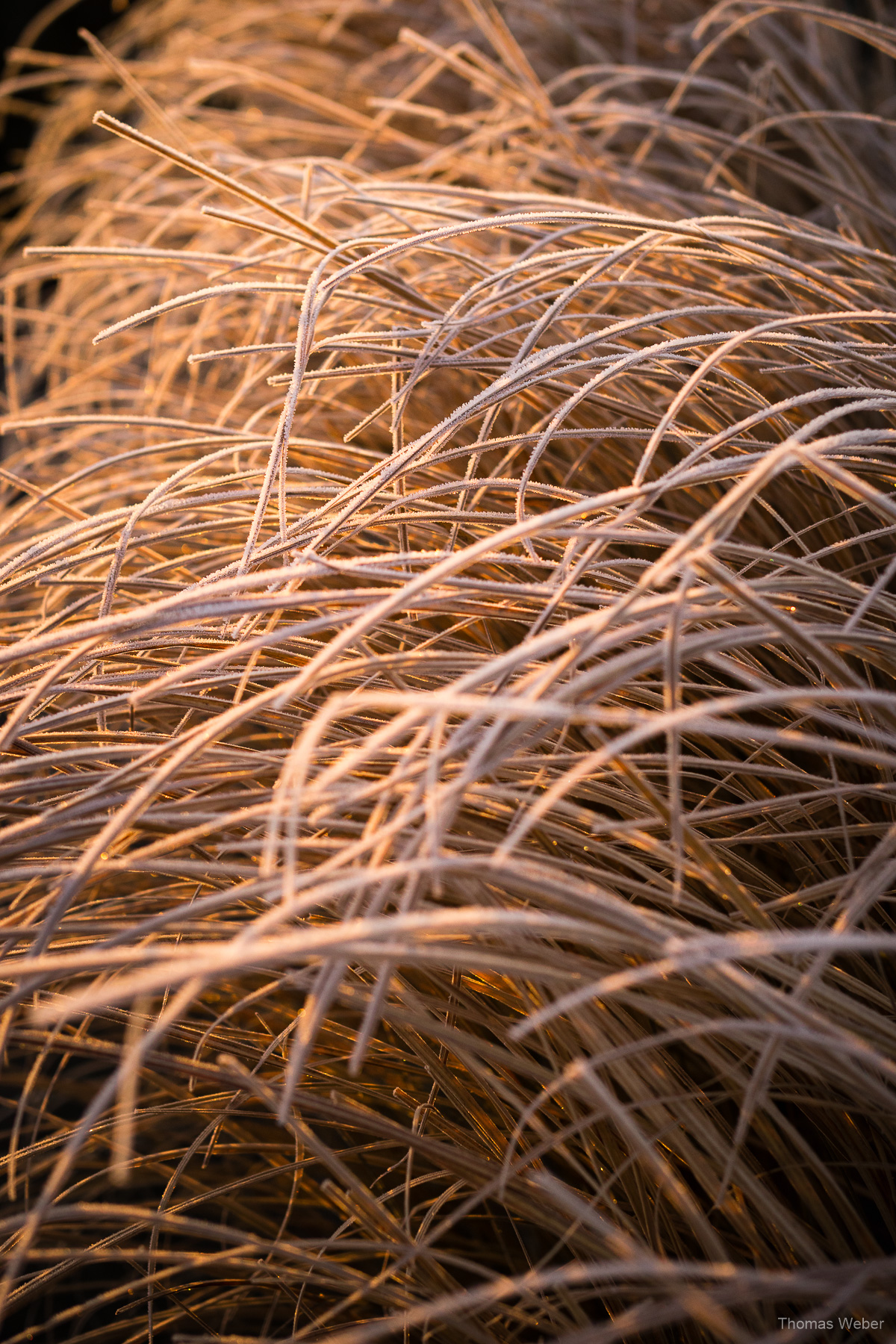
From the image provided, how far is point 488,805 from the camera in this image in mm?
415

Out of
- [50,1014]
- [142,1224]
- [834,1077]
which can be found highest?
[50,1014]

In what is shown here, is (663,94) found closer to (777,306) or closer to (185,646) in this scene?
(777,306)

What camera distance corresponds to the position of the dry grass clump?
329mm

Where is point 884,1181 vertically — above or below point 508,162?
below

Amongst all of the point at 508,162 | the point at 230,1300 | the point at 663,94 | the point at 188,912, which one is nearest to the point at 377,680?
the point at 188,912

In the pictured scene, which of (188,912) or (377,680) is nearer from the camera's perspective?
(188,912)

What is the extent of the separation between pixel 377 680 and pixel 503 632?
0.51 ft

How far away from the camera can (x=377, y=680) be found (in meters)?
0.54

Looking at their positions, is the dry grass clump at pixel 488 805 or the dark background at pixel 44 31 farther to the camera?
the dark background at pixel 44 31

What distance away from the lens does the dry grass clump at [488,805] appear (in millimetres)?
329

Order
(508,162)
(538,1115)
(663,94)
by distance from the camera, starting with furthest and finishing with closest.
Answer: (663,94) < (508,162) < (538,1115)

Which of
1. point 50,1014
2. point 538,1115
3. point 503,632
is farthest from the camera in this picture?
point 503,632

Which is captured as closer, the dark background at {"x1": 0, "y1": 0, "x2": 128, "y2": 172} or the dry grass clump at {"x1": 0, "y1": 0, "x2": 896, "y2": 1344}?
the dry grass clump at {"x1": 0, "y1": 0, "x2": 896, "y2": 1344}

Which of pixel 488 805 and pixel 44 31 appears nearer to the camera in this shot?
pixel 488 805
